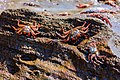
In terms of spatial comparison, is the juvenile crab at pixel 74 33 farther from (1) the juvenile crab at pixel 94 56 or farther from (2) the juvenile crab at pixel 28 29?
(2) the juvenile crab at pixel 28 29

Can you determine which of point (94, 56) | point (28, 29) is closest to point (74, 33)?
point (94, 56)

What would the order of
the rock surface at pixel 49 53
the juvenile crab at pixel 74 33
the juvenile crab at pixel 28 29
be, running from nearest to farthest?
the rock surface at pixel 49 53
the juvenile crab at pixel 74 33
the juvenile crab at pixel 28 29

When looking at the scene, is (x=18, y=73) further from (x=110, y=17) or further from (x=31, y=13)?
(x=110, y=17)

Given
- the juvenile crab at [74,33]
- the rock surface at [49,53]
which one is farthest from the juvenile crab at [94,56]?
the juvenile crab at [74,33]

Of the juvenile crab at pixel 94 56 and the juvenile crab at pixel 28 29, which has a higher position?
the juvenile crab at pixel 28 29

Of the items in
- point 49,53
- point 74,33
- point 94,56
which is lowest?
point 49,53

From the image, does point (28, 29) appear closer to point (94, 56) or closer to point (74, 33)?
point (74, 33)

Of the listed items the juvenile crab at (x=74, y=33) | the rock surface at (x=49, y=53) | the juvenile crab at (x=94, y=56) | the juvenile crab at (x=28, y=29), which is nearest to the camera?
the juvenile crab at (x=94, y=56)

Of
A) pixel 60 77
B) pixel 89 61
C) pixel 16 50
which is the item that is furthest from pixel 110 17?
pixel 16 50

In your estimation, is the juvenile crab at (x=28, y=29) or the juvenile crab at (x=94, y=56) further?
the juvenile crab at (x=28, y=29)
